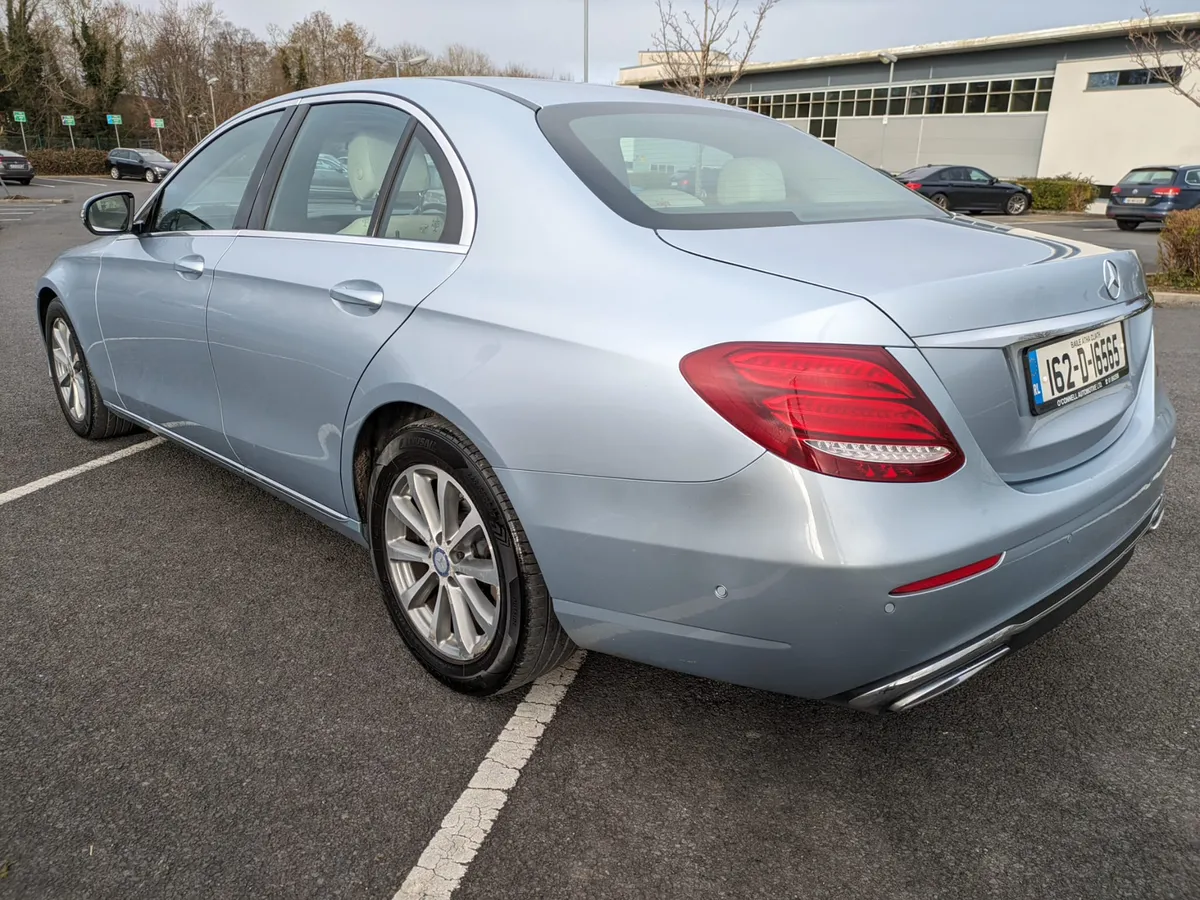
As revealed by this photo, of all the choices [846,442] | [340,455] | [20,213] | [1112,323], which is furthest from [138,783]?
[20,213]

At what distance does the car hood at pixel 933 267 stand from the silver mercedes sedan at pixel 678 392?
1 centimetres

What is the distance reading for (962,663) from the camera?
1.83 metres

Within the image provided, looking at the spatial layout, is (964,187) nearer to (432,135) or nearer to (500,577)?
(432,135)

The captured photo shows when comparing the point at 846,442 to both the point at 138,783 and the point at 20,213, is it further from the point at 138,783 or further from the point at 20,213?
the point at 20,213

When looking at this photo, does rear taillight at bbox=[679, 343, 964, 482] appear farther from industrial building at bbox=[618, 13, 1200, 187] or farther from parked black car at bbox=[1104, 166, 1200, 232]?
industrial building at bbox=[618, 13, 1200, 187]

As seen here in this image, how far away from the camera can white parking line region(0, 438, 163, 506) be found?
387 centimetres

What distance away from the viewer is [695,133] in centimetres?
269

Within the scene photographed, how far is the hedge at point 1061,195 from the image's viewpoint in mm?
30234

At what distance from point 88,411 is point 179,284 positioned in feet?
5.22

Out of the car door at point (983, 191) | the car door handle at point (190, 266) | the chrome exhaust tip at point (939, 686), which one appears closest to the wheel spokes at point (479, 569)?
the chrome exhaust tip at point (939, 686)

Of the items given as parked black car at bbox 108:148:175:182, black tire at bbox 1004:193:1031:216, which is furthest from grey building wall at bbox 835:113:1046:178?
parked black car at bbox 108:148:175:182

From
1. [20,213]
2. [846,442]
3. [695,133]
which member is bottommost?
[20,213]

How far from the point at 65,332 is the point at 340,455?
9.04ft

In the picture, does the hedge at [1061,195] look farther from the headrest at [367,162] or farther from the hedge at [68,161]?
the hedge at [68,161]
